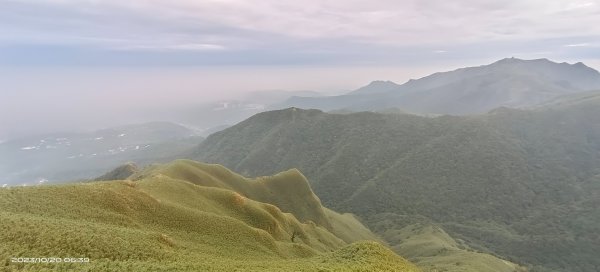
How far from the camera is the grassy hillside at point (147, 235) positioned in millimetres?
36062

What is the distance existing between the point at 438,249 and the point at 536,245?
62.6m

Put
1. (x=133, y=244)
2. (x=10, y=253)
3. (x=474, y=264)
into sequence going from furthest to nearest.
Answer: (x=474, y=264) → (x=133, y=244) → (x=10, y=253)

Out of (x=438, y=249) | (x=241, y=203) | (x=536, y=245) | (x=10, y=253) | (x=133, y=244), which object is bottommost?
(x=536, y=245)

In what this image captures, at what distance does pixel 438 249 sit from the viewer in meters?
122

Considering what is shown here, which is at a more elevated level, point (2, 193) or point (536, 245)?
point (2, 193)

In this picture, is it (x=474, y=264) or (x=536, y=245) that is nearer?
(x=474, y=264)

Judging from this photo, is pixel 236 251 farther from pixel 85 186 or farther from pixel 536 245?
pixel 536 245

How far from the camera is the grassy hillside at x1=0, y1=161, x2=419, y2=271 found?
36062mm

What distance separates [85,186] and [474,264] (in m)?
89.5

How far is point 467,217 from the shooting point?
626ft

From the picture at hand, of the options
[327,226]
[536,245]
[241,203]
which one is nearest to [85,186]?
[241,203]

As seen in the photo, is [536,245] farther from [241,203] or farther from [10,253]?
[10,253]

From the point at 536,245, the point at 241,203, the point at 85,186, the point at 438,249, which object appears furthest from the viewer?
the point at 536,245

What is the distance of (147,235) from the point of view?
45531mm
